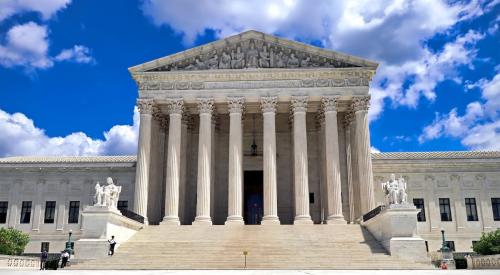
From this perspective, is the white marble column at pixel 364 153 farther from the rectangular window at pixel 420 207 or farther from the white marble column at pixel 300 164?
the rectangular window at pixel 420 207

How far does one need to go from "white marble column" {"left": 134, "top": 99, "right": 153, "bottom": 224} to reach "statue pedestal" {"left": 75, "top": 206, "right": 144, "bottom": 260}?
571 centimetres

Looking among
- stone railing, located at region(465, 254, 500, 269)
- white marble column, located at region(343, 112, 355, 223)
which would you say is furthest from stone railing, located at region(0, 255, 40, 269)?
stone railing, located at region(465, 254, 500, 269)

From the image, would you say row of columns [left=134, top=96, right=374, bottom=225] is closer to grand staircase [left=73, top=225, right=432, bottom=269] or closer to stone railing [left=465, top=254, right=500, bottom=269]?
grand staircase [left=73, top=225, right=432, bottom=269]

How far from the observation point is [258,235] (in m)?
36.0

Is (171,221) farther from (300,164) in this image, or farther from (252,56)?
(252,56)

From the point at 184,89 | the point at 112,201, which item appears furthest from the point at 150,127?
the point at 112,201

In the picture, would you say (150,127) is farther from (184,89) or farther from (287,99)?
(287,99)

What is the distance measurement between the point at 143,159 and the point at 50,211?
14.3 meters

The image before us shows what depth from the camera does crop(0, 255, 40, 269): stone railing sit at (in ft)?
97.9

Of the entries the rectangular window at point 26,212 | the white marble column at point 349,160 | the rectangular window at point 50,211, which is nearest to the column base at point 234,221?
the white marble column at point 349,160

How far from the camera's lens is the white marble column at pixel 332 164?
4019 centimetres

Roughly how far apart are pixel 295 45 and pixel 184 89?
1030 cm

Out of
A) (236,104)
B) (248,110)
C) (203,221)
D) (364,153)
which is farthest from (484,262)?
(248,110)

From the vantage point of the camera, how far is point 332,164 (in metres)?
41.0
